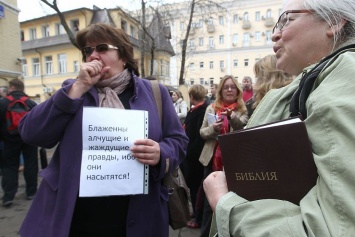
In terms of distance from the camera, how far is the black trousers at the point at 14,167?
442 cm

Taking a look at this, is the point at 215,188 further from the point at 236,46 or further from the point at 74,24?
the point at 236,46

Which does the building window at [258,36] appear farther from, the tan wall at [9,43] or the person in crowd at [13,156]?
the person in crowd at [13,156]

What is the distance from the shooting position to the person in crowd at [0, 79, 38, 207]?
14.5 ft

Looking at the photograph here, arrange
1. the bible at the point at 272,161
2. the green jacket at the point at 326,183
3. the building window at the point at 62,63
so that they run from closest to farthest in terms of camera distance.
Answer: the green jacket at the point at 326,183, the bible at the point at 272,161, the building window at the point at 62,63

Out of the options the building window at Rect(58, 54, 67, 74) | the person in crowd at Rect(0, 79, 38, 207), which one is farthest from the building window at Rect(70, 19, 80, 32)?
the person in crowd at Rect(0, 79, 38, 207)

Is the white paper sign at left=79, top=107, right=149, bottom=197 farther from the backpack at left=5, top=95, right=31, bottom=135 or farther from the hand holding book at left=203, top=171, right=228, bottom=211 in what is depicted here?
the backpack at left=5, top=95, right=31, bottom=135

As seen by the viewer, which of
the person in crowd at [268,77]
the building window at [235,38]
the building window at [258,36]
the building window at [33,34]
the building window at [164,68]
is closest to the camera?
the person in crowd at [268,77]

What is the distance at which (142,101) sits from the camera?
1604mm

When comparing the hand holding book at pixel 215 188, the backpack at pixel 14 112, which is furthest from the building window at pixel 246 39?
the hand holding book at pixel 215 188

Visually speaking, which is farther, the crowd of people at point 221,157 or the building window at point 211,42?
the building window at point 211,42

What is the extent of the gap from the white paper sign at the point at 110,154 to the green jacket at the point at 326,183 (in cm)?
69

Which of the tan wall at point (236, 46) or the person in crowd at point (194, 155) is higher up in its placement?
the tan wall at point (236, 46)

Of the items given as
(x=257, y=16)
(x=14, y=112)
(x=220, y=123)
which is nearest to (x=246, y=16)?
(x=257, y=16)

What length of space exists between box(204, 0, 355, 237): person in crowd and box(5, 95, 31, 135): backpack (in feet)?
14.6
